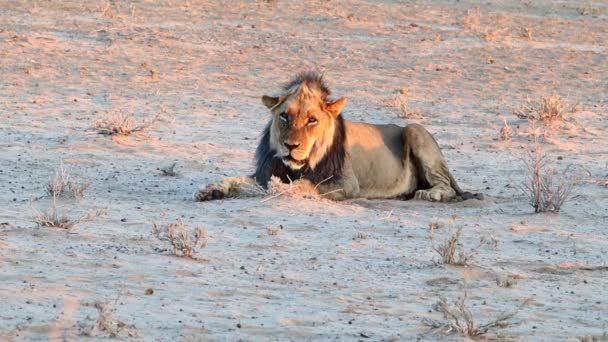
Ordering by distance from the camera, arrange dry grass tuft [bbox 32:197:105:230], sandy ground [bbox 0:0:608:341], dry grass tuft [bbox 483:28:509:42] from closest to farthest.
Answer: sandy ground [bbox 0:0:608:341], dry grass tuft [bbox 32:197:105:230], dry grass tuft [bbox 483:28:509:42]

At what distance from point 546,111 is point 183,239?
7.36m

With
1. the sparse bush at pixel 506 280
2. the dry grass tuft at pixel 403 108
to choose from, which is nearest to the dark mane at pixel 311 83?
the sparse bush at pixel 506 280

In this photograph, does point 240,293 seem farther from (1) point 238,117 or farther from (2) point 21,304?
(1) point 238,117

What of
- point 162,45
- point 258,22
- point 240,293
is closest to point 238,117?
point 162,45

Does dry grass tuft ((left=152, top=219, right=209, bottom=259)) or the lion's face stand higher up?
the lion's face

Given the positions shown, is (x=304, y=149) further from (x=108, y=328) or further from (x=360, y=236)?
(x=108, y=328)

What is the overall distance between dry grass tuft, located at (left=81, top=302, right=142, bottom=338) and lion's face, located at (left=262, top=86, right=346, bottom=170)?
3.67 meters

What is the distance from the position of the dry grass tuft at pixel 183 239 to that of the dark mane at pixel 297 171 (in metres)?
1.70

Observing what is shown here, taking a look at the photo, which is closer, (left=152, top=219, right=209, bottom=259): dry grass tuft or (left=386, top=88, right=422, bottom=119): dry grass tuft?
(left=152, top=219, right=209, bottom=259): dry grass tuft

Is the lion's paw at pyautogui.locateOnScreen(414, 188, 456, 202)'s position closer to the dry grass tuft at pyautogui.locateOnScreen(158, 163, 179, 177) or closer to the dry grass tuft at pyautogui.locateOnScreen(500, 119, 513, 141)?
the dry grass tuft at pyautogui.locateOnScreen(158, 163, 179, 177)

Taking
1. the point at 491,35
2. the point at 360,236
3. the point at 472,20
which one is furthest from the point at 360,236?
the point at 472,20

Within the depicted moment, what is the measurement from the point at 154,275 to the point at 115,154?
4.83 metres

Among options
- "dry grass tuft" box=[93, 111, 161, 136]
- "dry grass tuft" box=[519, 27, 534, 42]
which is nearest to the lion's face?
"dry grass tuft" box=[93, 111, 161, 136]

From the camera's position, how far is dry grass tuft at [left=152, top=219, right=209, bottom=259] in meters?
7.06
